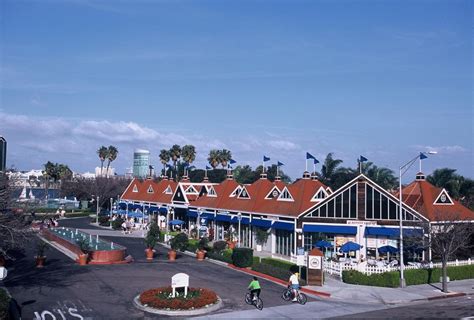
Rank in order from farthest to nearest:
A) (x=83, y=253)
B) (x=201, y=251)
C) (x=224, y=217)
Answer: (x=224, y=217)
(x=201, y=251)
(x=83, y=253)

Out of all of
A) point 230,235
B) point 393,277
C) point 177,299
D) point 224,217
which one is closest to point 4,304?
point 177,299

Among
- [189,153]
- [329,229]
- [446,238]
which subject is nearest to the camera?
[446,238]

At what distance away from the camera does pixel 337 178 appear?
279 ft

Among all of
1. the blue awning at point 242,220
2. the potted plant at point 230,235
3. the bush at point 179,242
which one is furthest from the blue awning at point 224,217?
the bush at point 179,242

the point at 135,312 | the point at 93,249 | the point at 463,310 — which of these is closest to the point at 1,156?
the point at 93,249

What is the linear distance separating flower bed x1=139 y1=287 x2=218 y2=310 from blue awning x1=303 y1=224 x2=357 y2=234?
19140mm

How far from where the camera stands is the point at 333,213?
45375 mm

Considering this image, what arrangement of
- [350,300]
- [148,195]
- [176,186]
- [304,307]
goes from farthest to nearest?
[148,195]
[176,186]
[350,300]
[304,307]

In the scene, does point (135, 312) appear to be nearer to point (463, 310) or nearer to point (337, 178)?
point (463, 310)

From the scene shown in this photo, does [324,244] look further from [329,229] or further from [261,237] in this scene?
[261,237]

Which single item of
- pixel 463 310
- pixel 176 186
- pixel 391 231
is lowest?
pixel 463 310

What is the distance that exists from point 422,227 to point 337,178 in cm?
4601

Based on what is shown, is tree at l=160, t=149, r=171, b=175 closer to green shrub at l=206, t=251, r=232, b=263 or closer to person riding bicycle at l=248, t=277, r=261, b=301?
green shrub at l=206, t=251, r=232, b=263

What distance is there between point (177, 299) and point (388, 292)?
1367 centimetres
